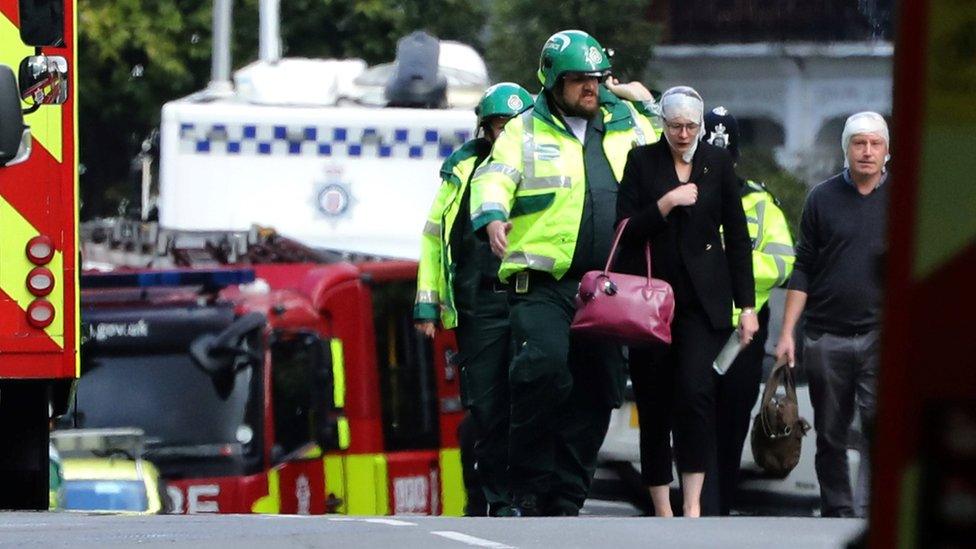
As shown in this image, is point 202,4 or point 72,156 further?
point 202,4

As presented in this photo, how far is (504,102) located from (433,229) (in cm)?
57

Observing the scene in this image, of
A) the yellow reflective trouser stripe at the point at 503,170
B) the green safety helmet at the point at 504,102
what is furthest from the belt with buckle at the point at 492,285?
the green safety helmet at the point at 504,102

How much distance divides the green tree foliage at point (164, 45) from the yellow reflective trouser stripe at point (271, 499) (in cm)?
1671

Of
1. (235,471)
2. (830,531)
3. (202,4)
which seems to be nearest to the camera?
(830,531)

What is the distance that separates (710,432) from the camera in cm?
870

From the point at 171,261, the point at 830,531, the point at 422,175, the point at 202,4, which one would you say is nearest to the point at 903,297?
the point at 830,531

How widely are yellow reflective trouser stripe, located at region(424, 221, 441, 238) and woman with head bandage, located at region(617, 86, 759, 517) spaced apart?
1552 millimetres

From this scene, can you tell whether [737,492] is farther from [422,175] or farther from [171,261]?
[422,175]

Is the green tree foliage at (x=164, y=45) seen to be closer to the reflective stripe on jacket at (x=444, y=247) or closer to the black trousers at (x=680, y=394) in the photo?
the reflective stripe on jacket at (x=444, y=247)

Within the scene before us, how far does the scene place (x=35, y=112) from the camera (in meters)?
8.26

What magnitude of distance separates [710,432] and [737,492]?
1936 mm

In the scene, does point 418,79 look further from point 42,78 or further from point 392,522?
point 392,522

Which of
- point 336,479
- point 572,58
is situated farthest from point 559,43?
point 336,479

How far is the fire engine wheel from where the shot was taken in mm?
8672
